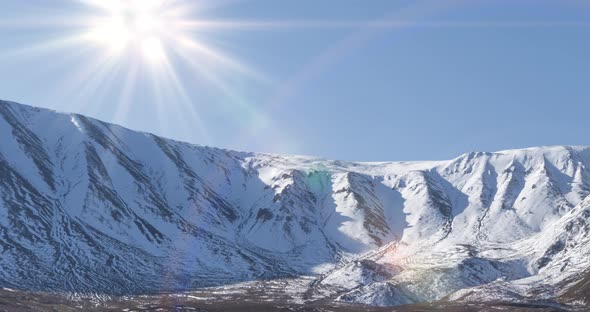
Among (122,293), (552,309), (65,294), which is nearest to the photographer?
(552,309)

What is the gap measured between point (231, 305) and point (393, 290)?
49.5 meters

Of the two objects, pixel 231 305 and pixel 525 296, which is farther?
pixel 525 296

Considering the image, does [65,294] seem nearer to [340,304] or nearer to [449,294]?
[340,304]

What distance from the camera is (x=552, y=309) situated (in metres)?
156

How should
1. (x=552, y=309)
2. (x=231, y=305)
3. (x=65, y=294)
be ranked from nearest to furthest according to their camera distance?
(x=552, y=309), (x=231, y=305), (x=65, y=294)

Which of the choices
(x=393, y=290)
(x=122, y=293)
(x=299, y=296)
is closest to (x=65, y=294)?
(x=122, y=293)

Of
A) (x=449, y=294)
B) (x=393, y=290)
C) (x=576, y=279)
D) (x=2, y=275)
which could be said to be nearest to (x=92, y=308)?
(x=2, y=275)

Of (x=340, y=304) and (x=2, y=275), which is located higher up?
(x=2, y=275)

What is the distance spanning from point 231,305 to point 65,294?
45.2 m

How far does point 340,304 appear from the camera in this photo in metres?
180

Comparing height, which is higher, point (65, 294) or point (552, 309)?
point (65, 294)

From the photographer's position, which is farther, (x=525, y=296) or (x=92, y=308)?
(x=525, y=296)

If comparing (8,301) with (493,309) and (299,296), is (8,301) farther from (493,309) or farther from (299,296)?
(493,309)

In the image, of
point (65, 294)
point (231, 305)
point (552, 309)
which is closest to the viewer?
point (552, 309)
